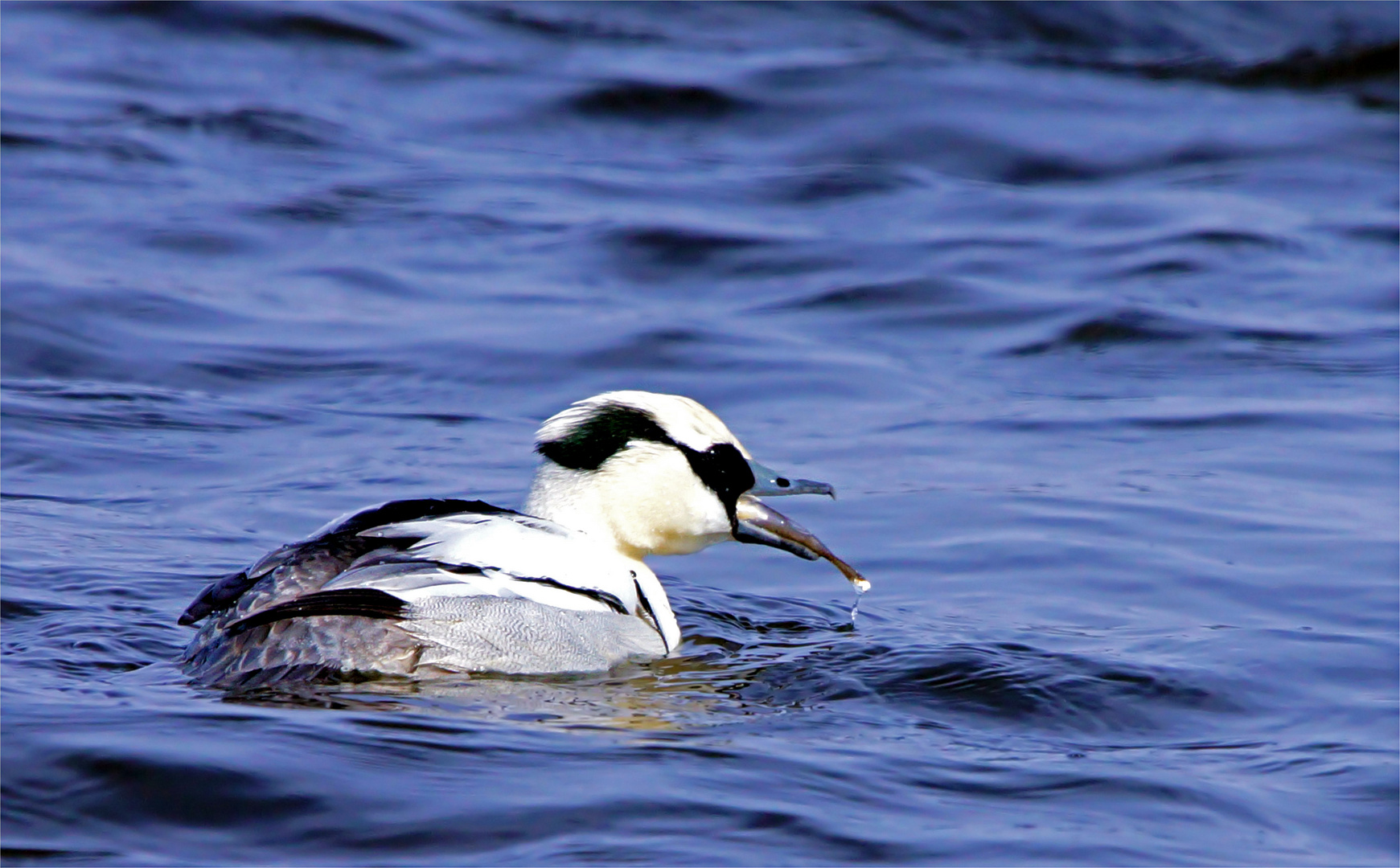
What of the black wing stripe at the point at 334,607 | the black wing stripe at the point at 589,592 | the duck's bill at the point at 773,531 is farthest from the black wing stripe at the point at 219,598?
the duck's bill at the point at 773,531

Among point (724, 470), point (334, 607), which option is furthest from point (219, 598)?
point (724, 470)

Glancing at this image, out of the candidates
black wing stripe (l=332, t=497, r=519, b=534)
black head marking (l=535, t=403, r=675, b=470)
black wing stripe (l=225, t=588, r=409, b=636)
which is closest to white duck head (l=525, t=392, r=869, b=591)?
black head marking (l=535, t=403, r=675, b=470)

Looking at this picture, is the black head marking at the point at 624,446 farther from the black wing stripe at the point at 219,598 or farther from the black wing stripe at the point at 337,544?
the black wing stripe at the point at 219,598

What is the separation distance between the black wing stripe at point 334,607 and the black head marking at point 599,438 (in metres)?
1.29

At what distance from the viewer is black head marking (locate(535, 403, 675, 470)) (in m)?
7.21

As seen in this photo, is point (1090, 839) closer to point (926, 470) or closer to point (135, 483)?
point (926, 470)

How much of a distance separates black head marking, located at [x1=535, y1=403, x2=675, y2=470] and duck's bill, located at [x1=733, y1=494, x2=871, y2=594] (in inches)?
16.9

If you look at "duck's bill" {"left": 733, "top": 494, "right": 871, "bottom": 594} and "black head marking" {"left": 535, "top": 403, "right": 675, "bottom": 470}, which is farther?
"duck's bill" {"left": 733, "top": 494, "right": 871, "bottom": 594}

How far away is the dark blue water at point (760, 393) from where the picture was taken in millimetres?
5492

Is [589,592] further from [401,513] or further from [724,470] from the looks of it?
[724,470]

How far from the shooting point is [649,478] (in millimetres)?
7289

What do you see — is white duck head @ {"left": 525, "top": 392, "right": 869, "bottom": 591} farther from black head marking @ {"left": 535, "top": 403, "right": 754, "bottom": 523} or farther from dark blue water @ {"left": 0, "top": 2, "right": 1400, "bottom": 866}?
dark blue water @ {"left": 0, "top": 2, "right": 1400, "bottom": 866}

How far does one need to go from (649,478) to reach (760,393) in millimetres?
3955

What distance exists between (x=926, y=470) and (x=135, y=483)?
384 cm
